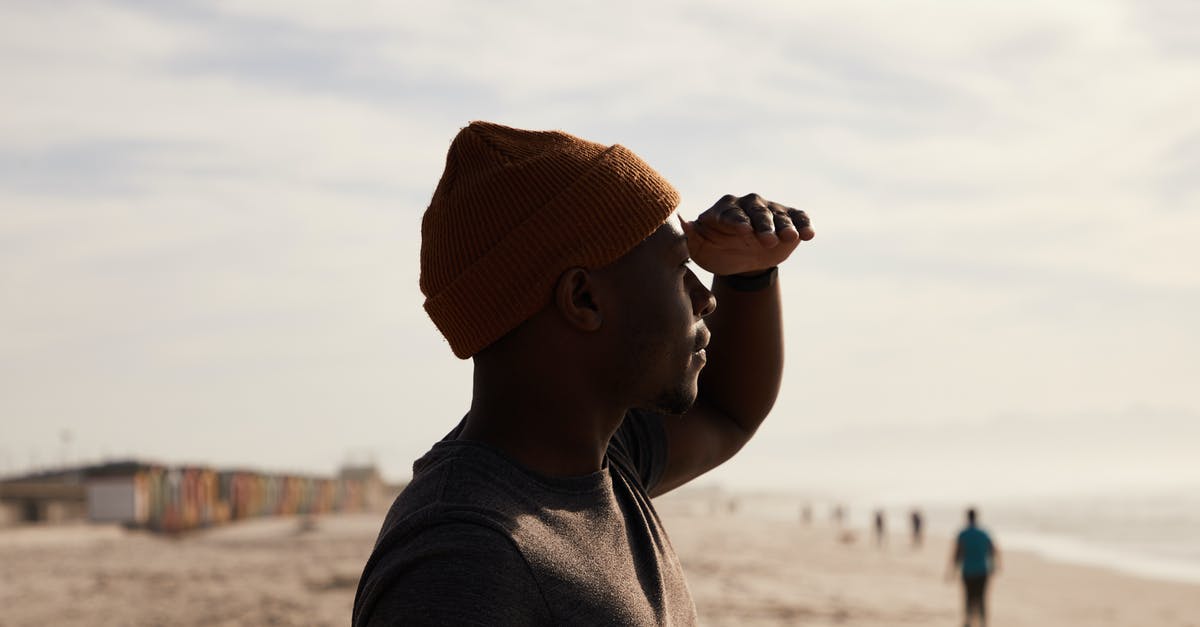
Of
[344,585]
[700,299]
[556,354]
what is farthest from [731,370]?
[344,585]

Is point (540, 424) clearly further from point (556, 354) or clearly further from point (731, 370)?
point (731, 370)

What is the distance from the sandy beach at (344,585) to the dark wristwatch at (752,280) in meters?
10.8

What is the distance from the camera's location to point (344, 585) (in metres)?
15.4

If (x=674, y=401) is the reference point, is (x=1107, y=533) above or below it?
above

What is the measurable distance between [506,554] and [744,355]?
0.99 meters

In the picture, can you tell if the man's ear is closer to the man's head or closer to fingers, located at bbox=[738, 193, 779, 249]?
the man's head

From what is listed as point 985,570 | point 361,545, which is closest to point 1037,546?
point 361,545

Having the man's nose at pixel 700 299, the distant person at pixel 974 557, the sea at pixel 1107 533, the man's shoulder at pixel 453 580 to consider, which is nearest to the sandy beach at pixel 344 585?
the distant person at pixel 974 557

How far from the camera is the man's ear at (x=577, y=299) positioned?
1.78 metres

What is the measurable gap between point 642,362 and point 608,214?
0.78ft

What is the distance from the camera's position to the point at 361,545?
25438mm

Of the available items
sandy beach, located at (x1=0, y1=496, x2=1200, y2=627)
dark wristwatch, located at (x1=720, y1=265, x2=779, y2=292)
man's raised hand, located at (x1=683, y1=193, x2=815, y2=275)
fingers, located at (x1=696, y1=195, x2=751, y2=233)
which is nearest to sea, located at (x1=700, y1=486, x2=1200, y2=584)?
sandy beach, located at (x1=0, y1=496, x2=1200, y2=627)

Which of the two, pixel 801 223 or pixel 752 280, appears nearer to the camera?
pixel 801 223

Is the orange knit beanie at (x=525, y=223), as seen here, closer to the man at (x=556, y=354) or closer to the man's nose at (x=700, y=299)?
the man at (x=556, y=354)
